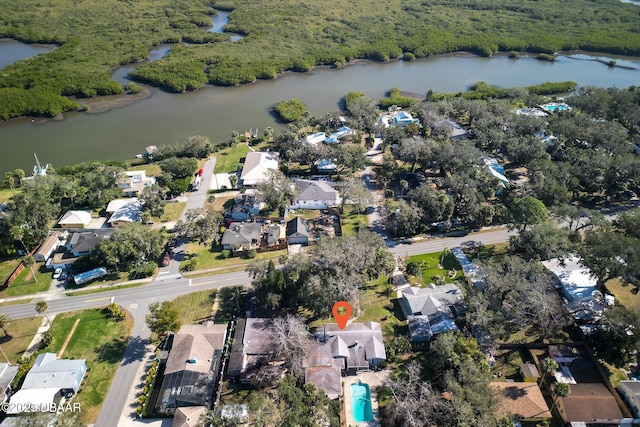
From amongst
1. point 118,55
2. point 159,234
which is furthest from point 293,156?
point 118,55

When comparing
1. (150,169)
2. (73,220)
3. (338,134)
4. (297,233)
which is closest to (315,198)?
(297,233)

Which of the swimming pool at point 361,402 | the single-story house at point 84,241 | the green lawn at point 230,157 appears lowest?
the swimming pool at point 361,402

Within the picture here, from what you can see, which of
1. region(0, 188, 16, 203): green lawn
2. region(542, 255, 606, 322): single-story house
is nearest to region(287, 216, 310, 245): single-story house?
region(542, 255, 606, 322): single-story house

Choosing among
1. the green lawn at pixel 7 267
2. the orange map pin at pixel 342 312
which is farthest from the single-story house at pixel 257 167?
the green lawn at pixel 7 267

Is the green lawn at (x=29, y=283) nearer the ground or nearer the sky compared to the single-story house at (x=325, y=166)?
nearer the ground

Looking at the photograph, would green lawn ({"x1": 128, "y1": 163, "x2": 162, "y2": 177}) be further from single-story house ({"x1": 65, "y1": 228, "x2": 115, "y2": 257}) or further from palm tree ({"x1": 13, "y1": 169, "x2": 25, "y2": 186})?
single-story house ({"x1": 65, "y1": 228, "x2": 115, "y2": 257})

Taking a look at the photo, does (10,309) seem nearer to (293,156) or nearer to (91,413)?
(91,413)

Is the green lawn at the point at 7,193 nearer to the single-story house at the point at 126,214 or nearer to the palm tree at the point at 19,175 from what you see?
the palm tree at the point at 19,175
